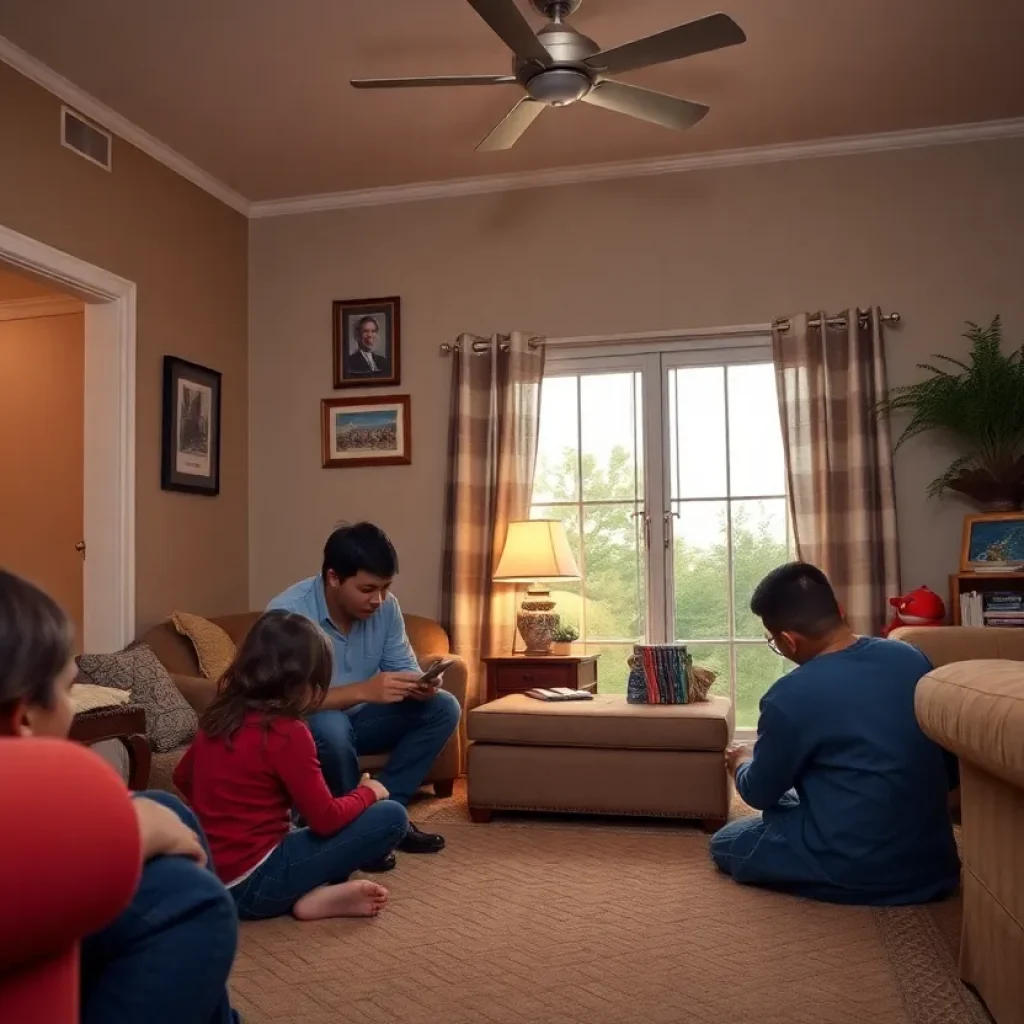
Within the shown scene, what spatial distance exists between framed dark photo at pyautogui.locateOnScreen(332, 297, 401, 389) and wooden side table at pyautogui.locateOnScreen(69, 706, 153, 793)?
8.29 feet

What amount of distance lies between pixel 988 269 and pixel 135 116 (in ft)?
12.6

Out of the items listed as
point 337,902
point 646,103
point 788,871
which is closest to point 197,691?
point 337,902

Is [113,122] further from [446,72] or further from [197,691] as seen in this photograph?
[197,691]

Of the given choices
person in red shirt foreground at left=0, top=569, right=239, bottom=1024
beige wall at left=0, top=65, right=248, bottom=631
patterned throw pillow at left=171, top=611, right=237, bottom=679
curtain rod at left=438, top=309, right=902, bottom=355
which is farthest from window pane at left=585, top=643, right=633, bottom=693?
person in red shirt foreground at left=0, top=569, right=239, bottom=1024

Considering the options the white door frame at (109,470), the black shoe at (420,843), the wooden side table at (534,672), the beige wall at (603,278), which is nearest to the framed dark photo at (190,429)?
the white door frame at (109,470)

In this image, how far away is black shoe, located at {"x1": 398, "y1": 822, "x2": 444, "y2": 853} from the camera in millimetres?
3473

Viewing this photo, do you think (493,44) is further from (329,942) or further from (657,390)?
(329,942)

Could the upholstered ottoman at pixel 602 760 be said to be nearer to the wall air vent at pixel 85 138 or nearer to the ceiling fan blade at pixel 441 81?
the ceiling fan blade at pixel 441 81

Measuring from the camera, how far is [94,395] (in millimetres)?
4719

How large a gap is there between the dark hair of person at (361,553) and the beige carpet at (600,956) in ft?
2.98

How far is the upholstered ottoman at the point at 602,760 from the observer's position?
12.2 feet

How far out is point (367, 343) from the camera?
18.5 feet

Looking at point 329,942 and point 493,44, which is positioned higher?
point 493,44

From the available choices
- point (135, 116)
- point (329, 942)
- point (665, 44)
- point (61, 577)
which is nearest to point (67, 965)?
point (329, 942)
